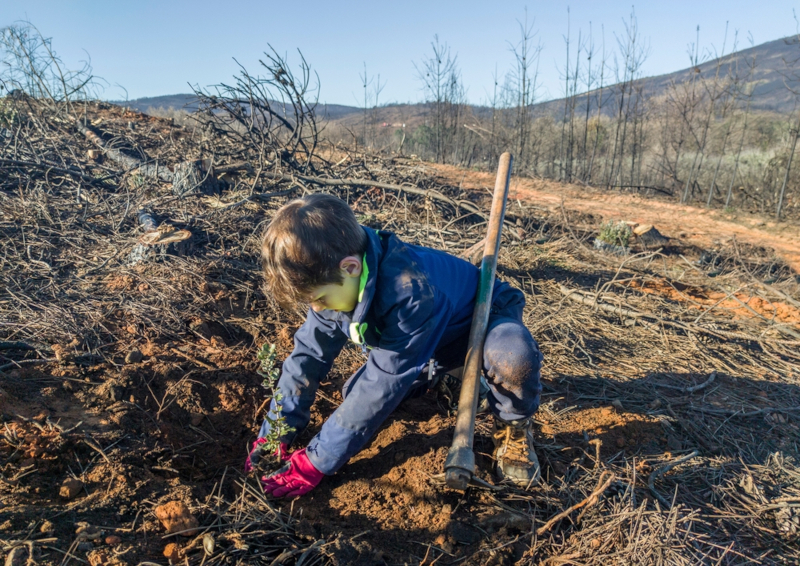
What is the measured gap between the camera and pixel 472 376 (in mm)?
A: 1895

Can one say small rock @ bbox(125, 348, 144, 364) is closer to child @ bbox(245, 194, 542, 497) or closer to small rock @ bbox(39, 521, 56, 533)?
child @ bbox(245, 194, 542, 497)

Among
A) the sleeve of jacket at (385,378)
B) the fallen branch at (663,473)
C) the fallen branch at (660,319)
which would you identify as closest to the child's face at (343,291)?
the sleeve of jacket at (385,378)

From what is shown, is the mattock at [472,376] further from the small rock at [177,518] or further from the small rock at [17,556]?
the small rock at [17,556]

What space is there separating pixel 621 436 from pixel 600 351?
1103mm

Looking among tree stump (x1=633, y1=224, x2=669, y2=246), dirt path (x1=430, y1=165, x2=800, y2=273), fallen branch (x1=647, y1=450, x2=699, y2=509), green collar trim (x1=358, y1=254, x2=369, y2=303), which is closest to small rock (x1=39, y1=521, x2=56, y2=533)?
green collar trim (x1=358, y1=254, x2=369, y2=303)

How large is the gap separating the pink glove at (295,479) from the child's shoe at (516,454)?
2.24 ft

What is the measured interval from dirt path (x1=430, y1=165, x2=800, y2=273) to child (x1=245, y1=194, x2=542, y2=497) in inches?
272

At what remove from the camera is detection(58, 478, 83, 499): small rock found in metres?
1.61

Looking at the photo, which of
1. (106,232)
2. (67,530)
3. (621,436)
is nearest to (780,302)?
(621,436)

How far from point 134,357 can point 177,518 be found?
1.22m

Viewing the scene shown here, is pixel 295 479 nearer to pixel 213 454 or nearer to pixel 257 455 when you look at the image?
pixel 257 455

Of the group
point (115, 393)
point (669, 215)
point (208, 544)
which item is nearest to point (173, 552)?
point (208, 544)

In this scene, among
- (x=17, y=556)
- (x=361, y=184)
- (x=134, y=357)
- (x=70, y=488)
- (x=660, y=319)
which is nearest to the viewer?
(x=17, y=556)

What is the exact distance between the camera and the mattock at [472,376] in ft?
5.39
